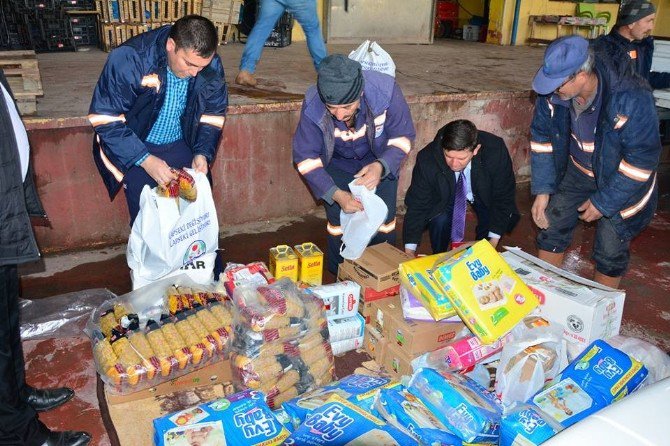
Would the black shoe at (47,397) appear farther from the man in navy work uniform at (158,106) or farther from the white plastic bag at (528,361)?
the white plastic bag at (528,361)

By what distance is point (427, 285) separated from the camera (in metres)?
2.87

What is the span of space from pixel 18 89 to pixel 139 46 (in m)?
1.55

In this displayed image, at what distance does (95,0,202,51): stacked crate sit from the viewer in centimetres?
742

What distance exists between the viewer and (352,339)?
3.20m

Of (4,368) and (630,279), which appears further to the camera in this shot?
(630,279)

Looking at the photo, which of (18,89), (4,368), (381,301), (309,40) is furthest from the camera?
(309,40)

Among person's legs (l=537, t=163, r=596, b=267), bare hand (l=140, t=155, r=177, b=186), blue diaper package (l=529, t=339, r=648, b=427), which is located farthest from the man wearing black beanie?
bare hand (l=140, t=155, r=177, b=186)

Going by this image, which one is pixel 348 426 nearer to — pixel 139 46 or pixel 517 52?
pixel 139 46

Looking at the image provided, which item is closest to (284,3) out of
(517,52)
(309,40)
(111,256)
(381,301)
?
(309,40)

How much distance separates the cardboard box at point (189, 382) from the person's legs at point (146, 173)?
106cm

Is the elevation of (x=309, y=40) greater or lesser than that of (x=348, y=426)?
greater

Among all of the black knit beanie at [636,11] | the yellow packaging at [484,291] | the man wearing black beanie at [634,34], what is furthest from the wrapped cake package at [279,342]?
the black knit beanie at [636,11]

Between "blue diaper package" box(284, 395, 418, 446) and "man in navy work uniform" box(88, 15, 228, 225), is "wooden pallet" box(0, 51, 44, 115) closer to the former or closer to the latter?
"man in navy work uniform" box(88, 15, 228, 225)

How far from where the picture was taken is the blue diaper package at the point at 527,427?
7.19 ft
